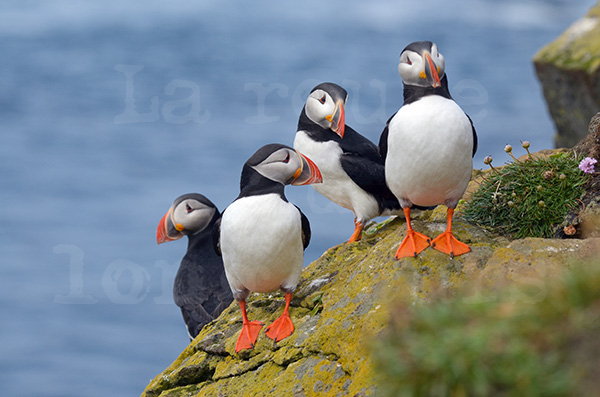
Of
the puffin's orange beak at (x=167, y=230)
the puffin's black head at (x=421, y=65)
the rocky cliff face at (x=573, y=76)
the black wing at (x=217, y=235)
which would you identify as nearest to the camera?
the puffin's black head at (x=421, y=65)

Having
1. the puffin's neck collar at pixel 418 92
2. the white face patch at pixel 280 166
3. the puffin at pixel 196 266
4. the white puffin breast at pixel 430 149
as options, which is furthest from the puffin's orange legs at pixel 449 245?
the puffin at pixel 196 266

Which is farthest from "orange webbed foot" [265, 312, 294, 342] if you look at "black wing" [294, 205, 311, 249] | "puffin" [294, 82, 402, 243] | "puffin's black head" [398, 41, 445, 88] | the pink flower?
the pink flower

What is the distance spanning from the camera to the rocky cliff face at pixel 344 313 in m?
4.80

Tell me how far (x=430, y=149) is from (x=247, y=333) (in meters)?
1.88

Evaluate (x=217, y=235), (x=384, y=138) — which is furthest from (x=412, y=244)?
(x=217, y=235)

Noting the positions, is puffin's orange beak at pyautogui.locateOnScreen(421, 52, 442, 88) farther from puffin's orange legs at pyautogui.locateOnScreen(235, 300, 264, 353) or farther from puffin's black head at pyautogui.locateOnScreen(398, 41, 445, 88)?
puffin's orange legs at pyautogui.locateOnScreen(235, 300, 264, 353)

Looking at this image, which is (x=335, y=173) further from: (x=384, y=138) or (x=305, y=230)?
(x=384, y=138)

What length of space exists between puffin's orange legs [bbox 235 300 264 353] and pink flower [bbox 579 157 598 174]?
2487 mm

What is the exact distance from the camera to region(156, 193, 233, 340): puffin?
7.64 meters

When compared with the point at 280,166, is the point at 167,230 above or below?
above

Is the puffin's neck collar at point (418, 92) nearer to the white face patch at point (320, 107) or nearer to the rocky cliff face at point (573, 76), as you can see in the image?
the white face patch at point (320, 107)

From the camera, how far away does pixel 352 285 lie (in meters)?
5.42

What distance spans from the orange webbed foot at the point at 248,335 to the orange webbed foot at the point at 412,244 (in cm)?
126

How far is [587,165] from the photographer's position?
556 cm
